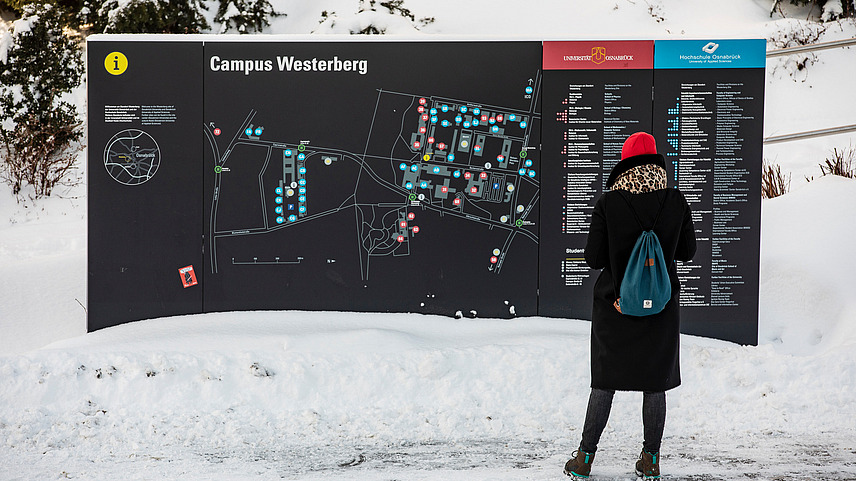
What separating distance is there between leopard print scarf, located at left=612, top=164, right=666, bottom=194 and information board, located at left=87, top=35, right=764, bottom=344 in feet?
8.42

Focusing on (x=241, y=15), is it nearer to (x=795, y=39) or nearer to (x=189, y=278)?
(x=189, y=278)

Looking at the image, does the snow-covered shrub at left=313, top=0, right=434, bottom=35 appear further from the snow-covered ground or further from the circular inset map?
the circular inset map

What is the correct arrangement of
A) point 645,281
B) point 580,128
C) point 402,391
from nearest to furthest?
point 645,281 → point 402,391 → point 580,128

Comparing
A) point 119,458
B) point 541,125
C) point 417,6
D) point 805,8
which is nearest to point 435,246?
point 541,125

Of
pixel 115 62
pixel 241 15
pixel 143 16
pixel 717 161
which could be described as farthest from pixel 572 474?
pixel 241 15

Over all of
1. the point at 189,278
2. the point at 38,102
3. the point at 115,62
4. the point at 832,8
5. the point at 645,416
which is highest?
the point at 832,8

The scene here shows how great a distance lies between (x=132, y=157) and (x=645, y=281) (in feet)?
14.1

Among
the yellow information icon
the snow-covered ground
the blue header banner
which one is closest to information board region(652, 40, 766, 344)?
the blue header banner

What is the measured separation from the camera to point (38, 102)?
1273 centimetres

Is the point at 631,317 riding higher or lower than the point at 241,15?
lower

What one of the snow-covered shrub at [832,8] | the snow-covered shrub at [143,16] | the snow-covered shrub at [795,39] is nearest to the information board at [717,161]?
the snow-covered shrub at [795,39]

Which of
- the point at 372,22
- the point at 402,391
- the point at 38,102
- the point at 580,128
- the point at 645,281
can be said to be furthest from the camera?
the point at 38,102

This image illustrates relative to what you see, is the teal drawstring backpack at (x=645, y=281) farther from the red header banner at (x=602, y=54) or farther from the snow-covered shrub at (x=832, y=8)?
the snow-covered shrub at (x=832, y=8)

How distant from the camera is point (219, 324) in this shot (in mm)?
6008
